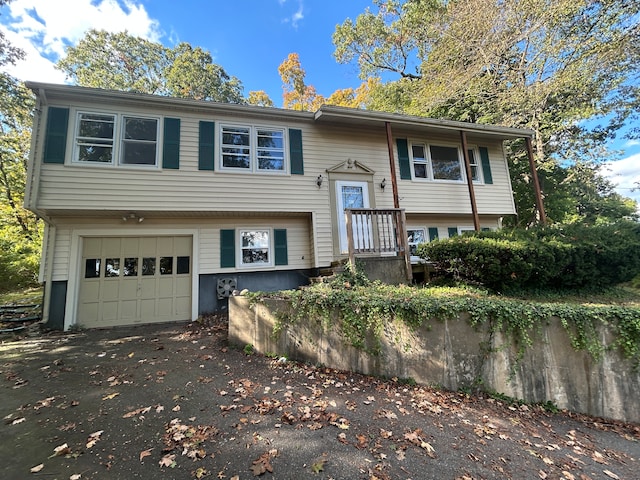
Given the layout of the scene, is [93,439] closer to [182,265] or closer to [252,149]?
[182,265]

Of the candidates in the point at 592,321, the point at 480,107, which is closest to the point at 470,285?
the point at 592,321

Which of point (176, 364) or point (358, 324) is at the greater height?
A: point (358, 324)

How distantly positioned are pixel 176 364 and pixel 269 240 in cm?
433

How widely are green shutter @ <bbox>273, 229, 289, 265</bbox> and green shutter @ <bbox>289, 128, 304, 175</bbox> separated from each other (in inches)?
70.5

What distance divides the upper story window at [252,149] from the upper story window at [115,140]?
68.6 inches

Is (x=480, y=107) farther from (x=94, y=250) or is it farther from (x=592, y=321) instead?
(x=94, y=250)

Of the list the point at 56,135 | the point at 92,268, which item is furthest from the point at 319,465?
the point at 56,135

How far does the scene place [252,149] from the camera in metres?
8.02

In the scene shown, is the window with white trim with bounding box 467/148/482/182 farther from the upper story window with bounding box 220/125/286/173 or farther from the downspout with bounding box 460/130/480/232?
the upper story window with bounding box 220/125/286/173

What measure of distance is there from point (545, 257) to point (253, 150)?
7460 mm

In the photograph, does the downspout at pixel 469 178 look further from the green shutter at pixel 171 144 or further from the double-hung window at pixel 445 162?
the green shutter at pixel 171 144

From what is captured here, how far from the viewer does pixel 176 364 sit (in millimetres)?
4586

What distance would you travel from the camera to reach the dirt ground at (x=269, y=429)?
93.9 inches

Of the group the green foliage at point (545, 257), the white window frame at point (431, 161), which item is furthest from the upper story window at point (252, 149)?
the green foliage at point (545, 257)
